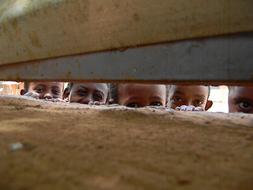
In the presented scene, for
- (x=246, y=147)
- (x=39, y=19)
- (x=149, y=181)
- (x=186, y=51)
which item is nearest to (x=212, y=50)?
(x=186, y=51)

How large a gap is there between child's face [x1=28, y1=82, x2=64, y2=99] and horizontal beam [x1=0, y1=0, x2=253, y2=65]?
2711 mm

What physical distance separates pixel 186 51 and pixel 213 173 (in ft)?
2.25

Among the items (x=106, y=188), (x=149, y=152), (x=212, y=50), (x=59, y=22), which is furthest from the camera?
(x=59, y=22)

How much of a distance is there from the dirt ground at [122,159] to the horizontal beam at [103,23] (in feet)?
1.29

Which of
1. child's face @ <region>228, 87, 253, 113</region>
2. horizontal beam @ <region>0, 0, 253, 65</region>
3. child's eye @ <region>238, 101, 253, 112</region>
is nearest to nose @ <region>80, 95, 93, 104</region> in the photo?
child's face @ <region>228, 87, 253, 113</region>

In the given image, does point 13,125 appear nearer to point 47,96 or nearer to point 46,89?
point 47,96

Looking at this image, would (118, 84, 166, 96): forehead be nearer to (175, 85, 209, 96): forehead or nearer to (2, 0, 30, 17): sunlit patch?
(175, 85, 209, 96): forehead

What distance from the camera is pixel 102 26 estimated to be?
4.62 ft

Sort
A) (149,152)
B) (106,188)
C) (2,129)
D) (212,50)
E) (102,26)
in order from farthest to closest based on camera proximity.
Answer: (102,26) < (212,50) < (2,129) < (149,152) < (106,188)

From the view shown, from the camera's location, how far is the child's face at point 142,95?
11.9ft

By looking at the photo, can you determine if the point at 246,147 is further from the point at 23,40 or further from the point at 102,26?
the point at 23,40

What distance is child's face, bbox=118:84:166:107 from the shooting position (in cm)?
362

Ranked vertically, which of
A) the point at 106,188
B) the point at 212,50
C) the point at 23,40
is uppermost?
the point at 23,40

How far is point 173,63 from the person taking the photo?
1.21 m
